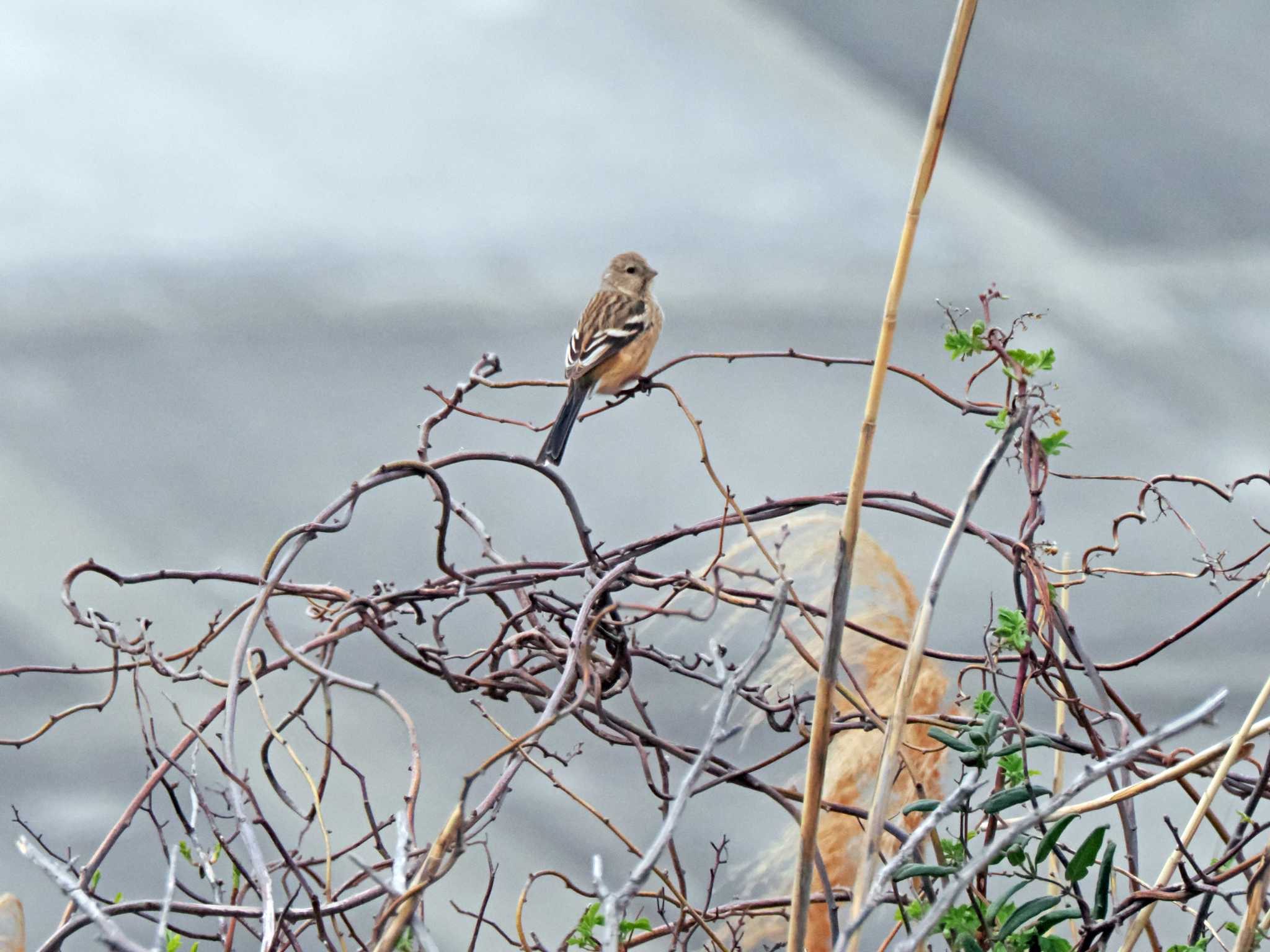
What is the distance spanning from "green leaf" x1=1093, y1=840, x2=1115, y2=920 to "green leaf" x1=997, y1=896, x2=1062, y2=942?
0.03 m

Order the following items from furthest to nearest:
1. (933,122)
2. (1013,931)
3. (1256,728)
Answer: (1013,931) < (1256,728) < (933,122)

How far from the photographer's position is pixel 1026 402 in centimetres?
84

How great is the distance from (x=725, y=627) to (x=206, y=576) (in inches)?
28.3

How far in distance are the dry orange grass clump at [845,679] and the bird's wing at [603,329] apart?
47 centimetres

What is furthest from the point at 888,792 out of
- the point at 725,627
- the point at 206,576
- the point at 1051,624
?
the point at 725,627

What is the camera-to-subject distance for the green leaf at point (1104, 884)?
757 mm

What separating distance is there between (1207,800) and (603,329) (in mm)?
1593

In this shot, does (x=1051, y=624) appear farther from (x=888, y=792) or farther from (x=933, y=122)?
(x=933, y=122)

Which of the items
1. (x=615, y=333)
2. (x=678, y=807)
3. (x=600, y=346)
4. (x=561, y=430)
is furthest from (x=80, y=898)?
(x=615, y=333)

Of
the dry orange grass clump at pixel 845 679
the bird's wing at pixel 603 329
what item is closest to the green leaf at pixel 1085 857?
the dry orange grass clump at pixel 845 679

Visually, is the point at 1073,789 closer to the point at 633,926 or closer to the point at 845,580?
the point at 845,580

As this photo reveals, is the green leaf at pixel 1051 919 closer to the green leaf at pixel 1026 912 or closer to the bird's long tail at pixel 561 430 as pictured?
the green leaf at pixel 1026 912

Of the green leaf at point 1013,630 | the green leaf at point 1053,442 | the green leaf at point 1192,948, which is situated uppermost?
the green leaf at point 1053,442

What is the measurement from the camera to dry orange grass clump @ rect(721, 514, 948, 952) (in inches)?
53.2
